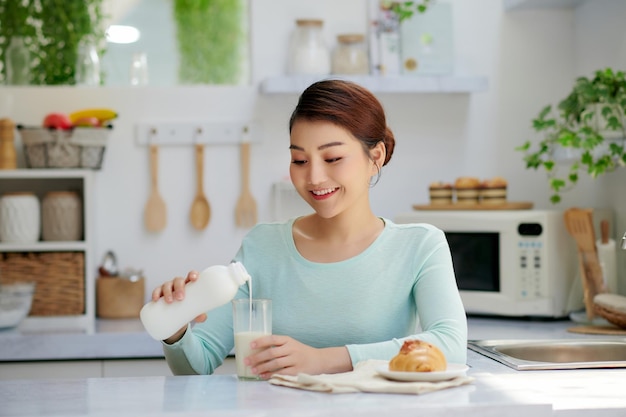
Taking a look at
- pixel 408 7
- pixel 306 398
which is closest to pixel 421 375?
pixel 306 398

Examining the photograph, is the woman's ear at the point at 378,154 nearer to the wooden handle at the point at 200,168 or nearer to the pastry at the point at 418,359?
the pastry at the point at 418,359

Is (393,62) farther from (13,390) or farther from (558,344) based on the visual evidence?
(13,390)

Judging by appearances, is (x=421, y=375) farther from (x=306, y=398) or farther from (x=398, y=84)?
(x=398, y=84)

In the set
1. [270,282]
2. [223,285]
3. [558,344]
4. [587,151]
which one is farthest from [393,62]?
[223,285]

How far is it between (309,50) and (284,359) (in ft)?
6.00

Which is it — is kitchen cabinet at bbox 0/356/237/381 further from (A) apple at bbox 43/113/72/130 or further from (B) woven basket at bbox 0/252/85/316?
(A) apple at bbox 43/113/72/130

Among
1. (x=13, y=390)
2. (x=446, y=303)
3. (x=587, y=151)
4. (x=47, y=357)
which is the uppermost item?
(x=587, y=151)

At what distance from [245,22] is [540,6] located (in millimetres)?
1039

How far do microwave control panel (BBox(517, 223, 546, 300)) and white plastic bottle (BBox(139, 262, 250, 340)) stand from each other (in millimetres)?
1520

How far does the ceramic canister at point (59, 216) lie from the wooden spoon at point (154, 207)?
26 centimetres

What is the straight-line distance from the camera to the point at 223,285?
1.49 meters

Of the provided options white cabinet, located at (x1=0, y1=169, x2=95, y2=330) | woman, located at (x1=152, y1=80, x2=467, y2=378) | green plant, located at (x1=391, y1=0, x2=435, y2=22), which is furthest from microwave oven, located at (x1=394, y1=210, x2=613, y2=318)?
woman, located at (x1=152, y1=80, x2=467, y2=378)

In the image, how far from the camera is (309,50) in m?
3.20

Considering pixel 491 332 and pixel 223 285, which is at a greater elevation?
pixel 223 285
